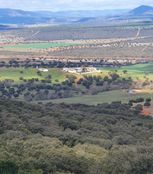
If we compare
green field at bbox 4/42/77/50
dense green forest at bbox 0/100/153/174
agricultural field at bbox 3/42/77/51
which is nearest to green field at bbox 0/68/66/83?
dense green forest at bbox 0/100/153/174

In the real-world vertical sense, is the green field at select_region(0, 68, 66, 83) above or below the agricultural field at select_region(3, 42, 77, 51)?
above

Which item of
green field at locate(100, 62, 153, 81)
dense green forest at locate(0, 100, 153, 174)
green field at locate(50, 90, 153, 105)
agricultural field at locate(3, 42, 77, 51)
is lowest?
agricultural field at locate(3, 42, 77, 51)

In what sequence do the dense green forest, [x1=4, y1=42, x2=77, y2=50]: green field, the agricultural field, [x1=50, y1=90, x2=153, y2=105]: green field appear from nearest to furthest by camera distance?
the dense green forest
[x1=50, y1=90, x2=153, y2=105]: green field
[x1=4, y1=42, x2=77, y2=50]: green field
the agricultural field

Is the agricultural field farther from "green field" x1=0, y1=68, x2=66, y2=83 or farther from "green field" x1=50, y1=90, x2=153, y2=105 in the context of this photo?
"green field" x1=50, y1=90, x2=153, y2=105

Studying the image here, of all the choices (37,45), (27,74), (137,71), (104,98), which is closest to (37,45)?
(37,45)

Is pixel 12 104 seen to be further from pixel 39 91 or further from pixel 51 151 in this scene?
pixel 39 91

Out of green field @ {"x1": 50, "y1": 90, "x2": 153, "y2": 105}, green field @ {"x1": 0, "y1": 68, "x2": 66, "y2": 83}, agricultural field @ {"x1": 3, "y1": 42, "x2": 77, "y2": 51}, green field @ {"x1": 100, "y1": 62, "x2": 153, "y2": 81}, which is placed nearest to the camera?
green field @ {"x1": 50, "y1": 90, "x2": 153, "y2": 105}

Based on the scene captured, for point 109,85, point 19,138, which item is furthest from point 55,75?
point 19,138
